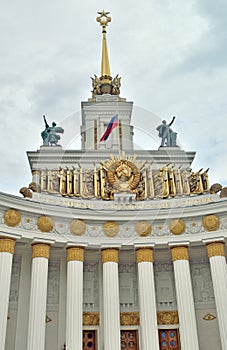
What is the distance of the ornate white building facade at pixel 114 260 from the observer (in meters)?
16.1

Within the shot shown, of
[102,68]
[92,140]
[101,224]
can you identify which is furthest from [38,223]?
[102,68]

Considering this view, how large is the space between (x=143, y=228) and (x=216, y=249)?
3267mm

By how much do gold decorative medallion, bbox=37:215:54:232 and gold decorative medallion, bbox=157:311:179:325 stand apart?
619 centimetres

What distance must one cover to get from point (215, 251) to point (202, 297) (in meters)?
2.57

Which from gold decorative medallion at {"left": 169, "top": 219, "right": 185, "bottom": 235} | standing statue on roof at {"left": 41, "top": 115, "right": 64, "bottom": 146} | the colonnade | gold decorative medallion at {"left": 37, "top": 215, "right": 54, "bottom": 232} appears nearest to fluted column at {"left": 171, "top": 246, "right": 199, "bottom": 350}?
the colonnade

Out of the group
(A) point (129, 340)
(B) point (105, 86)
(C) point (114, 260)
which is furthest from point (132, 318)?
(B) point (105, 86)

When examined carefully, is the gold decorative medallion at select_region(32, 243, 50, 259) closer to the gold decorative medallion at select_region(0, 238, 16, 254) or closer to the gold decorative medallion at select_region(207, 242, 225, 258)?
the gold decorative medallion at select_region(0, 238, 16, 254)

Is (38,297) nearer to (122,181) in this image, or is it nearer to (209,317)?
(122,181)

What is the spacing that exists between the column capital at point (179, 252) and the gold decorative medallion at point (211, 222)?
130cm

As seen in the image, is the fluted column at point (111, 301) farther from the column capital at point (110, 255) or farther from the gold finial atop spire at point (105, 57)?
the gold finial atop spire at point (105, 57)

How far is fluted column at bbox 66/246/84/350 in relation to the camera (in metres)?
15.6

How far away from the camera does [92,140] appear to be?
25.9 metres

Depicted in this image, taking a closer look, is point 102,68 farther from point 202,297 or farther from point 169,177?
point 202,297

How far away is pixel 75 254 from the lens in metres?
17.2
